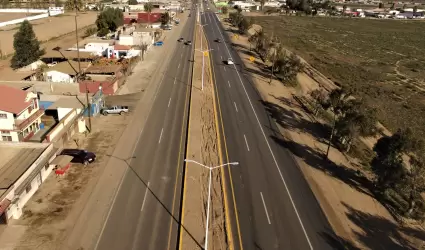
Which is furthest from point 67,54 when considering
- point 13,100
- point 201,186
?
point 201,186

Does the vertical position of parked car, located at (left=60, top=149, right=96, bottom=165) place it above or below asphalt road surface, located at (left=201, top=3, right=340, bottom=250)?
above

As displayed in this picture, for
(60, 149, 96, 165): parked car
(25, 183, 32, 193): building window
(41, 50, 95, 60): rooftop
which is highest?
(41, 50, 95, 60): rooftop

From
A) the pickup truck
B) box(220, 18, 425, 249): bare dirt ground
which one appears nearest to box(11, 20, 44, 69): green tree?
the pickup truck

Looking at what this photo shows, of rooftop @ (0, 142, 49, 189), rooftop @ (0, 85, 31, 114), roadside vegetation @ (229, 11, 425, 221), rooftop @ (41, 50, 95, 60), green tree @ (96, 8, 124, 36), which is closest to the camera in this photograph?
rooftop @ (0, 142, 49, 189)

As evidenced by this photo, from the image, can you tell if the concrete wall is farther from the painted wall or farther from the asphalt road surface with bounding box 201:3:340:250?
the painted wall

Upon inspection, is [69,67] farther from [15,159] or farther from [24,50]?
[15,159]

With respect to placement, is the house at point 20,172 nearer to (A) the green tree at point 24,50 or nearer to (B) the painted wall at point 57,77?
(B) the painted wall at point 57,77
